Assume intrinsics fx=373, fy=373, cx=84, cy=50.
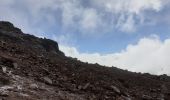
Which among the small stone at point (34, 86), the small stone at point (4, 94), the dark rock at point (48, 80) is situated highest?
the dark rock at point (48, 80)

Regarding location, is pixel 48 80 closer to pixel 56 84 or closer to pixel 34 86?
pixel 56 84

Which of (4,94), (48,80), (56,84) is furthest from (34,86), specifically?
(4,94)

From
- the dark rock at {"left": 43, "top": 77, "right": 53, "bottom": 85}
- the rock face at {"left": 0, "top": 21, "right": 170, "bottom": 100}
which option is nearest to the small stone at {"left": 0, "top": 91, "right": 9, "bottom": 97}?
the rock face at {"left": 0, "top": 21, "right": 170, "bottom": 100}

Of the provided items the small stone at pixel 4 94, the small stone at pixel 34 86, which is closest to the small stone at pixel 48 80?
the small stone at pixel 34 86

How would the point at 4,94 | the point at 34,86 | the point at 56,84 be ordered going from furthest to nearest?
the point at 56,84 < the point at 34,86 < the point at 4,94

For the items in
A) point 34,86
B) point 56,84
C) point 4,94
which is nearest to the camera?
point 4,94

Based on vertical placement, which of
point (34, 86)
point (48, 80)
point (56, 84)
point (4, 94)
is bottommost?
point (4, 94)

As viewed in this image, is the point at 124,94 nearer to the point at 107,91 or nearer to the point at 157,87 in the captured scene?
the point at 107,91

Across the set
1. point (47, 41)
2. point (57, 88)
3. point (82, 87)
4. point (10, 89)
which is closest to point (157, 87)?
point (82, 87)

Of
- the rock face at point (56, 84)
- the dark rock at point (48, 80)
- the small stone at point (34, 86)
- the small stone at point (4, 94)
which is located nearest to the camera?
the small stone at point (4, 94)

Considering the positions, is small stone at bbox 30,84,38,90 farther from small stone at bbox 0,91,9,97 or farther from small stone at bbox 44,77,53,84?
small stone at bbox 0,91,9,97

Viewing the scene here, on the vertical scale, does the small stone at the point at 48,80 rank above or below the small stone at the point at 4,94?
above

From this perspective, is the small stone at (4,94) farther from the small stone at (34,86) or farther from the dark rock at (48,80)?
the dark rock at (48,80)

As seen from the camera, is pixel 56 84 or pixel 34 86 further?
pixel 56 84
